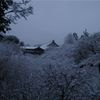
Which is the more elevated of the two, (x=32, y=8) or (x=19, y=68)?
(x=32, y=8)

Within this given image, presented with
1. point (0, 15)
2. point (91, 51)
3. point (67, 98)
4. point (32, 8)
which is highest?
point (32, 8)

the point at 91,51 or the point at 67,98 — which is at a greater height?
the point at 91,51

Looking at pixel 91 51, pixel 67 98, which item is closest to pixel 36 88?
pixel 67 98

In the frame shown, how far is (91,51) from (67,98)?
15214 millimetres

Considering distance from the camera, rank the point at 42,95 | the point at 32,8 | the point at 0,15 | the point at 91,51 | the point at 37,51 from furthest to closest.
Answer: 1. the point at 37,51
2. the point at 91,51
3. the point at 32,8
4. the point at 0,15
5. the point at 42,95

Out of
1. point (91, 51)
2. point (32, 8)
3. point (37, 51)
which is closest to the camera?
point (32, 8)

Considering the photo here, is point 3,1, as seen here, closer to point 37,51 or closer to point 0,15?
point 0,15

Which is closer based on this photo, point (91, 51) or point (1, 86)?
point (1, 86)

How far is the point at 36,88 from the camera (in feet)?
55.1

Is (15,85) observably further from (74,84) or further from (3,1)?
(3,1)

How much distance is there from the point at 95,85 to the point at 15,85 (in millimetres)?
5460

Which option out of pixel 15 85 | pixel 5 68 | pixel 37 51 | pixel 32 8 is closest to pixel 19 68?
pixel 5 68

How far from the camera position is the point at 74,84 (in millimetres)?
16984

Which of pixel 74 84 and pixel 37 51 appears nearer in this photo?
pixel 74 84
